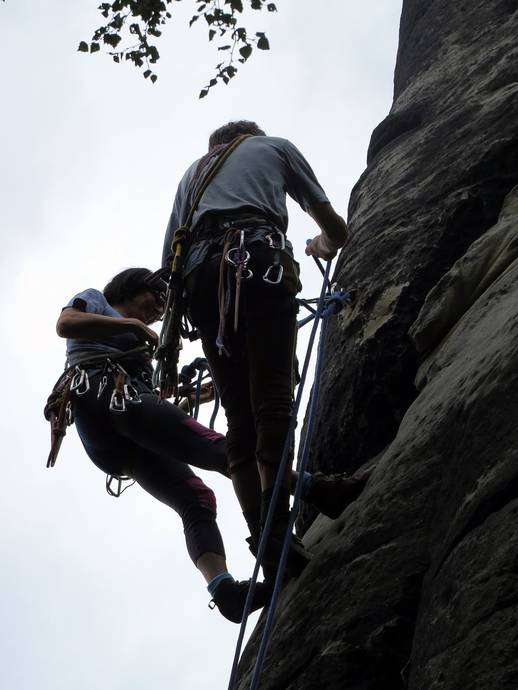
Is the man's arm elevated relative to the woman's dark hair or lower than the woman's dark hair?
lower

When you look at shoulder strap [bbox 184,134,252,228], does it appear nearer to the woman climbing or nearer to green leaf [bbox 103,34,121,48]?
the woman climbing

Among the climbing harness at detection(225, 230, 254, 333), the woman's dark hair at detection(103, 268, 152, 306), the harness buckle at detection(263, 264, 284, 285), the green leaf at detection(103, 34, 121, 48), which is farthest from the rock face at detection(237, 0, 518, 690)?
the green leaf at detection(103, 34, 121, 48)

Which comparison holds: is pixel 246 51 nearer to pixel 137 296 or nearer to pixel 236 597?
pixel 137 296

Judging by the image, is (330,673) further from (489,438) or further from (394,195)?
(394,195)

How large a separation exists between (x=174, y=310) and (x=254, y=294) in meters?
0.51

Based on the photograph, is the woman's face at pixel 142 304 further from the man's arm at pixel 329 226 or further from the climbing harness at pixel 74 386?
the man's arm at pixel 329 226

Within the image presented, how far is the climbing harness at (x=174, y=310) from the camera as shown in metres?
4.48

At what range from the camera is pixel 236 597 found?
157 inches

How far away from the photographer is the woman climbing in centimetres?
434

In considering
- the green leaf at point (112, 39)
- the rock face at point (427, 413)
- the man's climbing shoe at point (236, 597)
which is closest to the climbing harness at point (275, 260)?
the rock face at point (427, 413)

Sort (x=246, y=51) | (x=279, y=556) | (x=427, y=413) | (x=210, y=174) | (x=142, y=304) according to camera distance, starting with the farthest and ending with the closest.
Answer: (x=246, y=51)
(x=142, y=304)
(x=210, y=174)
(x=279, y=556)
(x=427, y=413)

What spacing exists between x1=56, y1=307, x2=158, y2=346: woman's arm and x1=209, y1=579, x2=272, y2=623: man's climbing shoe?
1.29 metres

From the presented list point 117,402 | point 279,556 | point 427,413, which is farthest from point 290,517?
point 117,402

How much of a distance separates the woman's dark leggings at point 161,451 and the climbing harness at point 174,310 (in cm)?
11
